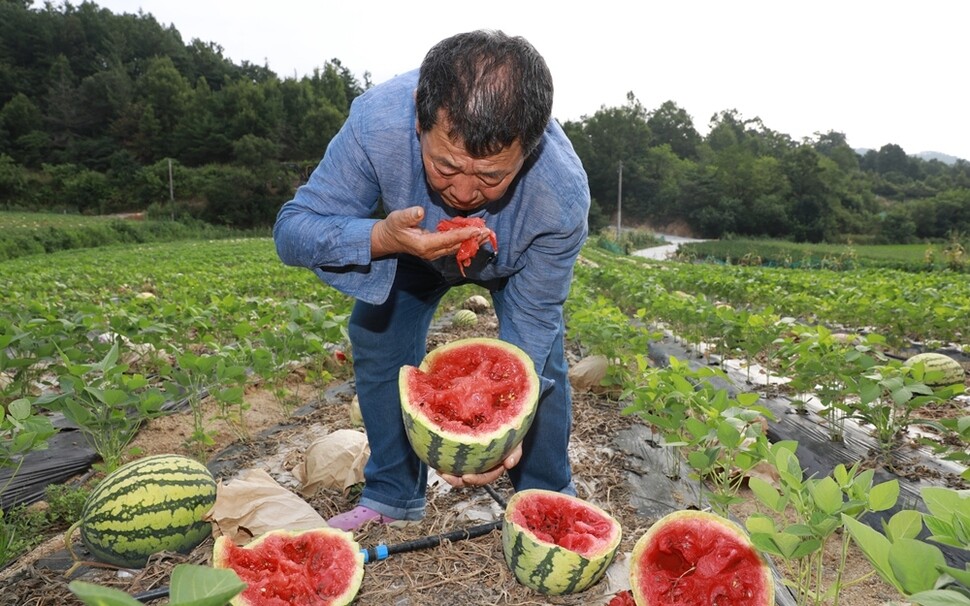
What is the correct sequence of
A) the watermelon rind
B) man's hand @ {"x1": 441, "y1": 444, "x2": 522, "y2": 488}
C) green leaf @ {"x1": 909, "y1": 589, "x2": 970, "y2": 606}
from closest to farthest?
green leaf @ {"x1": 909, "y1": 589, "x2": 970, "y2": 606}
man's hand @ {"x1": 441, "y1": 444, "x2": 522, "y2": 488}
the watermelon rind

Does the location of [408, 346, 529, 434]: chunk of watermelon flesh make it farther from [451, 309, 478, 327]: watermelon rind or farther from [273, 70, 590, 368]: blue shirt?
[451, 309, 478, 327]: watermelon rind

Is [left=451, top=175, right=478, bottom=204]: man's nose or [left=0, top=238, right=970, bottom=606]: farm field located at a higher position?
[left=451, top=175, right=478, bottom=204]: man's nose

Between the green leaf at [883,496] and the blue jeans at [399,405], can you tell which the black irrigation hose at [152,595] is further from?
the green leaf at [883,496]

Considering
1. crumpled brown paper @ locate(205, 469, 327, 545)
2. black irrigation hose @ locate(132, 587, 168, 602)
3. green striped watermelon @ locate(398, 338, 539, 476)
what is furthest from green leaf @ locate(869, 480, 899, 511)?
black irrigation hose @ locate(132, 587, 168, 602)

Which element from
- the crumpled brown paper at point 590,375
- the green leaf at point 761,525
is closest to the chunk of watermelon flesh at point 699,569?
the green leaf at point 761,525

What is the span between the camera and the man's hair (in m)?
1.72

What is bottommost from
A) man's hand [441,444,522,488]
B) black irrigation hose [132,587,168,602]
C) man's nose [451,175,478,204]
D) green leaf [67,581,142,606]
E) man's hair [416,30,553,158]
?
black irrigation hose [132,587,168,602]

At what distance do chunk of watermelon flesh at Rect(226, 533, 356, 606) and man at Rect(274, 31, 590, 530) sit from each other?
49 cm

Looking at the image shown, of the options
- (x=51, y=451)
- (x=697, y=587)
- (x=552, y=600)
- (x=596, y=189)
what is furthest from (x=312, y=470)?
(x=596, y=189)

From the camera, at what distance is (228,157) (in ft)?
203

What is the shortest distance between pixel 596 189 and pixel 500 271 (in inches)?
2926

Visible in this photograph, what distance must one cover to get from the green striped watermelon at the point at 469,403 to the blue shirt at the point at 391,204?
1.10ft

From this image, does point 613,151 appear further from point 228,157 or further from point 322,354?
point 322,354

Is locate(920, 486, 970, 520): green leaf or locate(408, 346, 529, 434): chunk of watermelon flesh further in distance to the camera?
locate(408, 346, 529, 434): chunk of watermelon flesh
